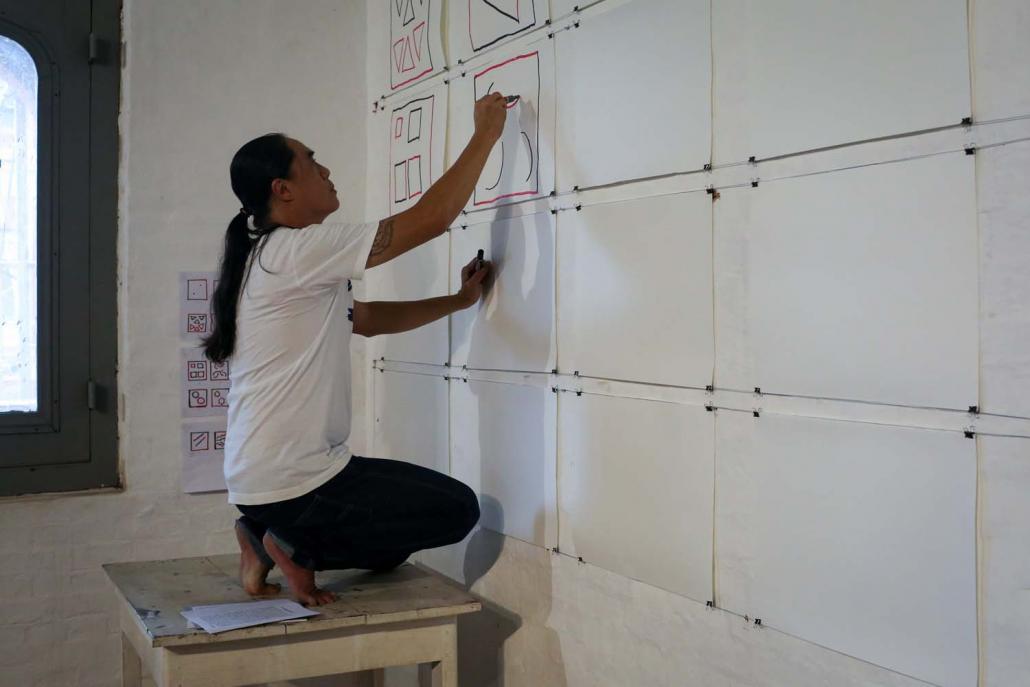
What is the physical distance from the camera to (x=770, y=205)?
1404 millimetres

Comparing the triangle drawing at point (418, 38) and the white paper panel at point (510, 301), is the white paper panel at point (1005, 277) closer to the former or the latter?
the white paper panel at point (510, 301)

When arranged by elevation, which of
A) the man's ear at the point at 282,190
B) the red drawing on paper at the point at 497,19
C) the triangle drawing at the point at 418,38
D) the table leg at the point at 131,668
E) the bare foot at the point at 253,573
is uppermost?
the triangle drawing at the point at 418,38

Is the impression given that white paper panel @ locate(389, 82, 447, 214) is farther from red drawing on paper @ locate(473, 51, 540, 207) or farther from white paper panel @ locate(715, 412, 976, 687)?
white paper panel @ locate(715, 412, 976, 687)

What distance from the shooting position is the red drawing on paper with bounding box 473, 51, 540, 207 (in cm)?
194

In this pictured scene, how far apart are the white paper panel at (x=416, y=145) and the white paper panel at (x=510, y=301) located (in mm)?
238

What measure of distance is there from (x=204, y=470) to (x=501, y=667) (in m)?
1.05

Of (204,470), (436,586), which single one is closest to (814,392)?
(436,586)

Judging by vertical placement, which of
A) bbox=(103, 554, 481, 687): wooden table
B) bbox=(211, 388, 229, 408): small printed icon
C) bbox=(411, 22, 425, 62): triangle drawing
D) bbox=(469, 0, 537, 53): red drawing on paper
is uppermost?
bbox=(411, 22, 425, 62): triangle drawing

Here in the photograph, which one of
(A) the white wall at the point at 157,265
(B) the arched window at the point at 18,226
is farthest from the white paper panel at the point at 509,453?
(B) the arched window at the point at 18,226

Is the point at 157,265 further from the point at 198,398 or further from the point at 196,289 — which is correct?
the point at 198,398

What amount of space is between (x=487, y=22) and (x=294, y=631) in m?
1.41

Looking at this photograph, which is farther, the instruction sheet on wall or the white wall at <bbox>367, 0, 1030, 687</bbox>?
the instruction sheet on wall

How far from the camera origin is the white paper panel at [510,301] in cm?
191

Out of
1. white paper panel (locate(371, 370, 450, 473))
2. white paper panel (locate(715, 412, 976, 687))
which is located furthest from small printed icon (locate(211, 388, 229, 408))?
white paper panel (locate(715, 412, 976, 687))
